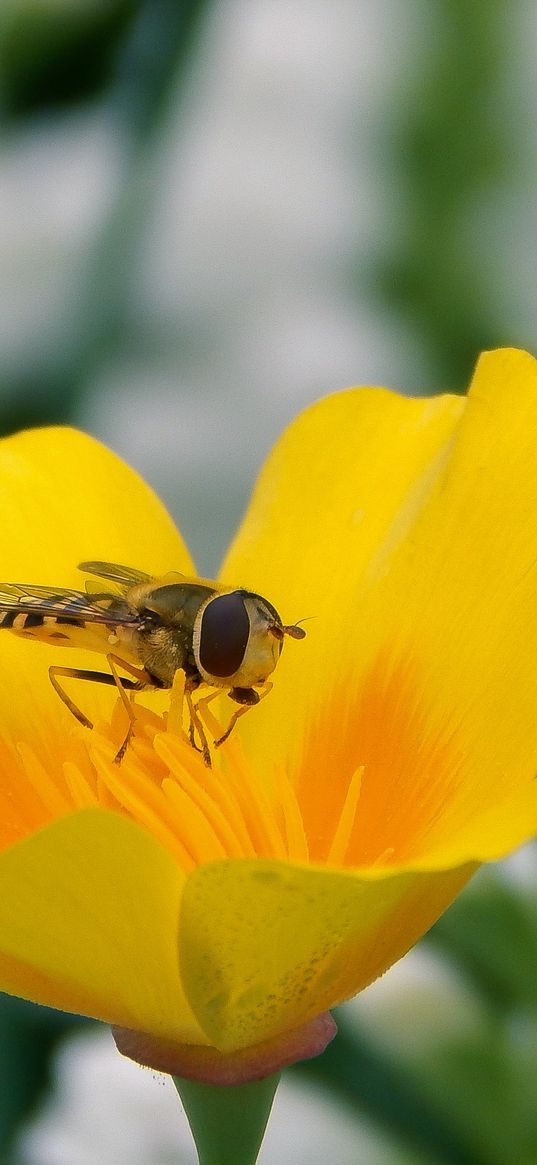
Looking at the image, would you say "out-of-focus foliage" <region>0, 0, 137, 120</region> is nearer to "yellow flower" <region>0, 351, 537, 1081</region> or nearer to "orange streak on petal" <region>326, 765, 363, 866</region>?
"yellow flower" <region>0, 351, 537, 1081</region>

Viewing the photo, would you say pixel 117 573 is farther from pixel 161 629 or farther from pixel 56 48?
pixel 56 48

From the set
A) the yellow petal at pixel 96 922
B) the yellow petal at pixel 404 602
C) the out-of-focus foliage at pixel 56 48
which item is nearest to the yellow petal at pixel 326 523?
the yellow petal at pixel 404 602

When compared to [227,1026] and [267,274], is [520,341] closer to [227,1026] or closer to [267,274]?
[267,274]

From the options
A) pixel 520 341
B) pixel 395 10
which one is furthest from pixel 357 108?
pixel 520 341

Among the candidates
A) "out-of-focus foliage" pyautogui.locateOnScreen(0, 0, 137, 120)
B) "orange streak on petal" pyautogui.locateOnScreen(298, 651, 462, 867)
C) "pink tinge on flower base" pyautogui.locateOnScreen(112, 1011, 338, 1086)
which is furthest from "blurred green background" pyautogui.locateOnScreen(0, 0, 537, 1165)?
"pink tinge on flower base" pyautogui.locateOnScreen(112, 1011, 338, 1086)

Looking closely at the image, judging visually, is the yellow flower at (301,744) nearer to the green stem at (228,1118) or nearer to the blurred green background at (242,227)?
the green stem at (228,1118)

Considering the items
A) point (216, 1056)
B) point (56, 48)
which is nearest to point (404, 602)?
point (216, 1056)
